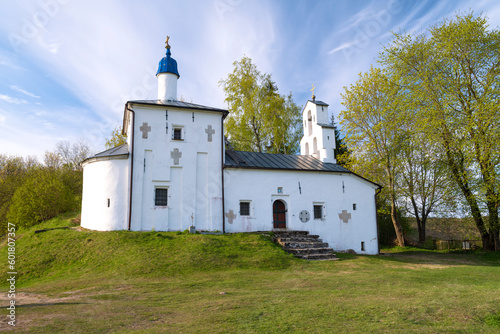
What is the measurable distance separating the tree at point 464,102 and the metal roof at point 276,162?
6128mm

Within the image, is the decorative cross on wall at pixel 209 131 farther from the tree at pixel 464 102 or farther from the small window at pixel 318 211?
the tree at pixel 464 102

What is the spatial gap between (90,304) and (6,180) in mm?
27171

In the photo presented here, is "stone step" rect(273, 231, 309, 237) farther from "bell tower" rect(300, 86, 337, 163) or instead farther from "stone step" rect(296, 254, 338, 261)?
"bell tower" rect(300, 86, 337, 163)

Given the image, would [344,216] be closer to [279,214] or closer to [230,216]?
[279,214]

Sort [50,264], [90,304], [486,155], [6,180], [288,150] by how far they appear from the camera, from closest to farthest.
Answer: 1. [90,304]
2. [50,264]
3. [486,155]
4. [6,180]
5. [288,150]

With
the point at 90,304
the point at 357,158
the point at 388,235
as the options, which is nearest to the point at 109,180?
the point at 90,304

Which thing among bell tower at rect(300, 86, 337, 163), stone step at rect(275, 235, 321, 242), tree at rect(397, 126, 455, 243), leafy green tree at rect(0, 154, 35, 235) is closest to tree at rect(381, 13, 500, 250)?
tree at rect(397, 126, 455, 243)

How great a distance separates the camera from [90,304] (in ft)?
21.3

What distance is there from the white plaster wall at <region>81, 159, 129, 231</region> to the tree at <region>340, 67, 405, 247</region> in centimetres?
1594

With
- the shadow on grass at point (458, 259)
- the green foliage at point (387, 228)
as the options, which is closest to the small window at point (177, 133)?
the shadow on grass at point (458, 259)

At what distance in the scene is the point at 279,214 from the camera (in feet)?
58.4

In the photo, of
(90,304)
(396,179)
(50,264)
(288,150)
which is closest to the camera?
(90,304)

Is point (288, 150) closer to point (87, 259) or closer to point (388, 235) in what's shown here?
point (388, 235)

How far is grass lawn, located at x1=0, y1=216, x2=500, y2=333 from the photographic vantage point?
194 inches
